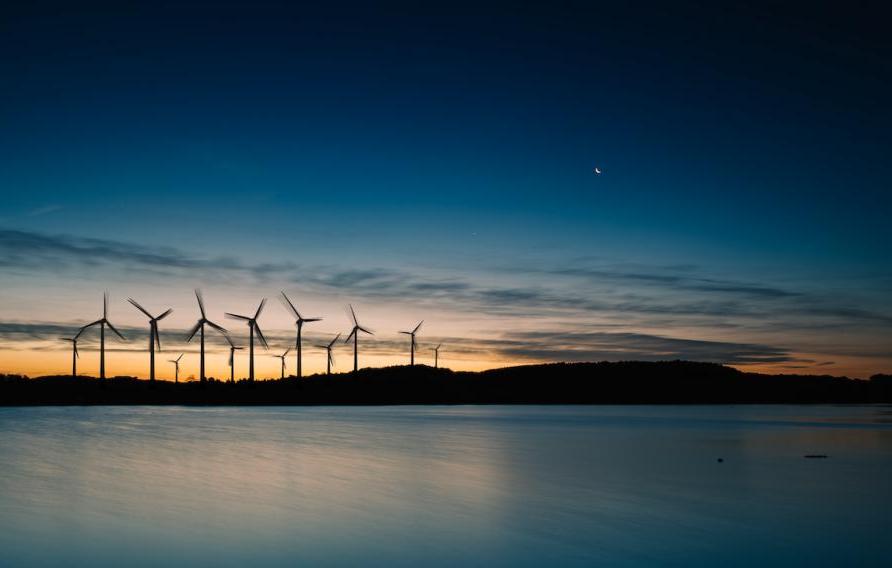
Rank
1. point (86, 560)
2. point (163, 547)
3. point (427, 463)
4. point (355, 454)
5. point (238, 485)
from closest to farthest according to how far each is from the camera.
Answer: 1. point (86, 560)
2. point (163, 547)
3. point (238, 485)
4. point (427, 463)
5. point (355, 454)

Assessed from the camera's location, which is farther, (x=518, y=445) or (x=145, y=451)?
(x=518, y=445)

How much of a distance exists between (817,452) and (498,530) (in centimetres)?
3389

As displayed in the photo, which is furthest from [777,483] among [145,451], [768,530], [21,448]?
[21,448]

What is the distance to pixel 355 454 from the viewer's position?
43438mm

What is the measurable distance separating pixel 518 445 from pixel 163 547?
3555 cm

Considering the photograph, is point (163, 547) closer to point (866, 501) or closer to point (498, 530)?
point (498, 530)

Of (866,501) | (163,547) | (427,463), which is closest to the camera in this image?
(163,547)

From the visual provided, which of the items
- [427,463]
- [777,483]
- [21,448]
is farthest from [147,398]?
[777,483]

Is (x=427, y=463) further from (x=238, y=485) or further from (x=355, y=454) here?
(x=238, y=485)

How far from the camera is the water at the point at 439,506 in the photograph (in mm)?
17547

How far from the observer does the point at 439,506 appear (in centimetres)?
2442

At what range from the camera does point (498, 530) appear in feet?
65.9

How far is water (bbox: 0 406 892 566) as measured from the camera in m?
17.5

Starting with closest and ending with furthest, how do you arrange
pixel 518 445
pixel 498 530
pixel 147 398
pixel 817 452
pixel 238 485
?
pixel 498 530
pixel 238 485
pixel 817 452
pixel 518 445
pixel 147 398
